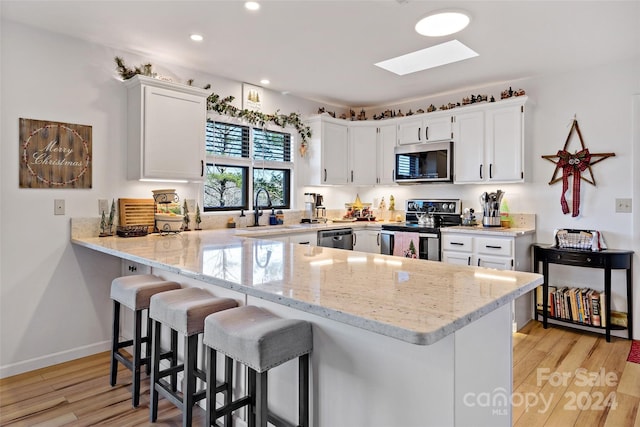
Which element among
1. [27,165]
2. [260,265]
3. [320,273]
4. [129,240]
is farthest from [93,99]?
[320,273]

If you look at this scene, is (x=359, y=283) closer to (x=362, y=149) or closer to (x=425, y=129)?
(x=425, y=129)

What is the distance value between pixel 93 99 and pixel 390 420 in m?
3.27

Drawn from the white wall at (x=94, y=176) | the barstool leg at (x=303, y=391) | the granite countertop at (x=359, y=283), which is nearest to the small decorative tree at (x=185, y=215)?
the white wall at (x=94, y=176)

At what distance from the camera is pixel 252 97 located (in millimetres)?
4211

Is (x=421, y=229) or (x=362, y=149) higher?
(x=362, y=149)

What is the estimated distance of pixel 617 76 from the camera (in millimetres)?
3615

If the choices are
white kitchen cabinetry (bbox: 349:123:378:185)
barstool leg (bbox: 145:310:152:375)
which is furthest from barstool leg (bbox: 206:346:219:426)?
white kitchen cabinetry (bbox: 349:123:378:185)

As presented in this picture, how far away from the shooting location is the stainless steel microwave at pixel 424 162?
4449 mm

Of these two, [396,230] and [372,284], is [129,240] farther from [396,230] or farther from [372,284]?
[396,230]

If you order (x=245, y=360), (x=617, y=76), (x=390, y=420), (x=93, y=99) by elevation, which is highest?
(x=617, y=76)

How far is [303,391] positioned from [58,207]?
2591 mm

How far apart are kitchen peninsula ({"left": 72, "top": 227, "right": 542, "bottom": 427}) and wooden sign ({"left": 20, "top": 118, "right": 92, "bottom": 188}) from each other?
5.68 ft

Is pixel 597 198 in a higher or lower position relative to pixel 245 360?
higher

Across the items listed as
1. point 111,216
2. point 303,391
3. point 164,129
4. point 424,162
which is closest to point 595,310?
point 424,162
